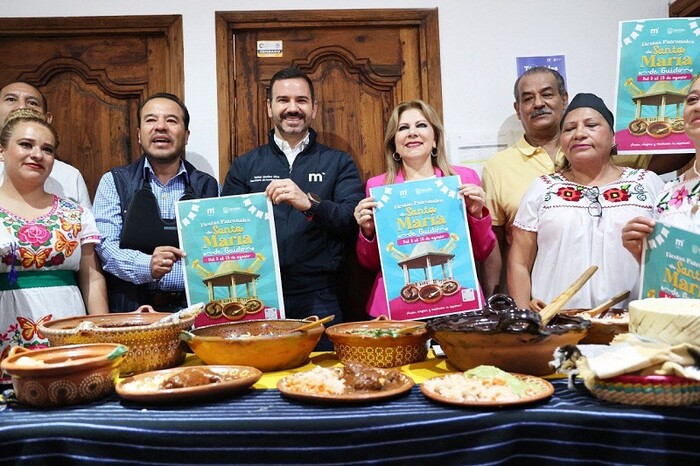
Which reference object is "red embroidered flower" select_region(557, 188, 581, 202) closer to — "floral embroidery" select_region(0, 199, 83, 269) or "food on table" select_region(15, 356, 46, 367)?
"food on table" select_region(15, 356, 46, 367)

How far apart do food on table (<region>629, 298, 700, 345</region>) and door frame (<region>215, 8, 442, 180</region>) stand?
2.28 m

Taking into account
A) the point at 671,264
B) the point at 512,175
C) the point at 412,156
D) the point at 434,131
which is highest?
the point at 434,131

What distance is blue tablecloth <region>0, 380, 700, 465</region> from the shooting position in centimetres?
122

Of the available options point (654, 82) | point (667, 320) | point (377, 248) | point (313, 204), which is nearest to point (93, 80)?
point (313, 204)

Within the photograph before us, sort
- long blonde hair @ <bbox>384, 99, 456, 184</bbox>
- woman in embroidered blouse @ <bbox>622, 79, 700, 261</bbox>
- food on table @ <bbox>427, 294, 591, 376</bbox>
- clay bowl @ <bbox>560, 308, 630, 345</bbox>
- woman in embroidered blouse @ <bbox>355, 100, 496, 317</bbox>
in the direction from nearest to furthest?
food on table @ <bbox>427, 294, 591, 376</bbox> < clay bowl @ <bbox>560, 308, 630, 345</bbox> < woman in embroidered blouse @ <bbox>622, 79, 700, 261</bbox> < woman in embroidered blouse @ <bbox>355, 100, 496, 317</bbox> < long blonde hair @ <bbox>384, 99, 456, 184</bbox>

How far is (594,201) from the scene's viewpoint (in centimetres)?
233

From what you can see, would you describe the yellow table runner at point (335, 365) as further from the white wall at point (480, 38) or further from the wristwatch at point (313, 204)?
the white wall at point (480, 38)

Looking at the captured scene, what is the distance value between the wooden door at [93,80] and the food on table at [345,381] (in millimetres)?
2638

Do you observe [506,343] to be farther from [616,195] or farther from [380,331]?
[616,195]

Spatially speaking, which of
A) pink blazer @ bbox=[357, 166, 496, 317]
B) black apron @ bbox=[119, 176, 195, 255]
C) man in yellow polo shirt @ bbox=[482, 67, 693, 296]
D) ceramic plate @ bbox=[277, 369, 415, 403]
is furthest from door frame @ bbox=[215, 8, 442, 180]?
ceramic plate @ bbox=[277, 369, 415, 403]

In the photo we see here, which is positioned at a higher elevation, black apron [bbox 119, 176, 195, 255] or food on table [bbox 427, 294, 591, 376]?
black apron [bbox 119, 176, 195, 255]

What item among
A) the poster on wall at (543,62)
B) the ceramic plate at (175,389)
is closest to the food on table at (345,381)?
the ceramic plate at (175,389)

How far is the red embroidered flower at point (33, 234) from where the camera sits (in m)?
2.35

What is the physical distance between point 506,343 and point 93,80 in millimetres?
3211
